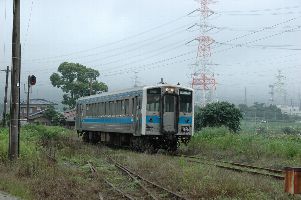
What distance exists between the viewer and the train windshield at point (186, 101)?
21969 mm

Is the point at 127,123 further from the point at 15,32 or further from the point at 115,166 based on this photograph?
the point at 15,32

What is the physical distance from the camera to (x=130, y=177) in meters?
13.5

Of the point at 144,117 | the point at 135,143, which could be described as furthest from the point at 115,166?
the point at 135,143

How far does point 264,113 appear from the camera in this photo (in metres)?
77.2

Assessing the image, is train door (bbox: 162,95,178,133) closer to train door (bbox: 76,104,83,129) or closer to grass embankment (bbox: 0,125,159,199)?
grass embankment (bbox: 0,125,159,199)

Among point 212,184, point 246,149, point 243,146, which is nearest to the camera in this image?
point 212,184

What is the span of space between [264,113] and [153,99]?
58859 millimetres

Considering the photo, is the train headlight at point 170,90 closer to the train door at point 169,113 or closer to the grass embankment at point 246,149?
the train door at point 169,113

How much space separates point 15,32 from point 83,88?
6503cm

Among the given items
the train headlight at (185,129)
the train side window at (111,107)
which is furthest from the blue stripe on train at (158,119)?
the train side window at (111,107)

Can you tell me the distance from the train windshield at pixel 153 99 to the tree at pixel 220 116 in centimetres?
1582

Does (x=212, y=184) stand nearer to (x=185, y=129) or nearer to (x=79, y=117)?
(x=185, y=129)

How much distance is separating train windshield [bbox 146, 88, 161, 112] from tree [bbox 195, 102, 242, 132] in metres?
15.8

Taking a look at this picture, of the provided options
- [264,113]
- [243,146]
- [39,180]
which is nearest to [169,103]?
[243,146]
